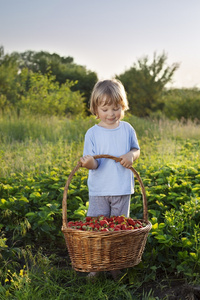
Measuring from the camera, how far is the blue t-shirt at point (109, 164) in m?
2.94

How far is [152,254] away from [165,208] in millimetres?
741

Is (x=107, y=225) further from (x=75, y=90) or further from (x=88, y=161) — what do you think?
(x=75, y=90)

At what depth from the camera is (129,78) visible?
24297 mm

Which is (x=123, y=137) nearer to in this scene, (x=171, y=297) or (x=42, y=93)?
(x=171, y=297)

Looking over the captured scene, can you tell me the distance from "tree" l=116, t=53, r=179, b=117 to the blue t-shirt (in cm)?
1984

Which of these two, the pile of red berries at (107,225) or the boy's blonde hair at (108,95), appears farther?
the boy's blonde hair at (108,95)

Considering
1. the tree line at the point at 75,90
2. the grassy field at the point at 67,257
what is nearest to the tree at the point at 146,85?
the tree line at the point at 75,90

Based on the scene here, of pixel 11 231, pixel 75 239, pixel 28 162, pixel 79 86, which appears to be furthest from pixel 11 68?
pixel 75 239

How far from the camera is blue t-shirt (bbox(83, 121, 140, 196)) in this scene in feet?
9.64

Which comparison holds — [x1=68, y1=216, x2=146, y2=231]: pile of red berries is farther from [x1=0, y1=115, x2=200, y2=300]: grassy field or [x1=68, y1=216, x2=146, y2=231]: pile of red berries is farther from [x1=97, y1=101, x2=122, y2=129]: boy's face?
[x1=97, y1=101, x2=122, y2=129]: boy's face

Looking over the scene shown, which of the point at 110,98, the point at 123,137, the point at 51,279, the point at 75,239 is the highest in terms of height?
the point at 110,98

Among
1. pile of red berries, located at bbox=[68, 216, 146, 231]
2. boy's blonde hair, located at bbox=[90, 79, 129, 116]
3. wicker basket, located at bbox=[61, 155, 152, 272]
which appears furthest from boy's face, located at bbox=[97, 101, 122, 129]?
wicker basket, located at bbox=[61, 155, 152, 272]

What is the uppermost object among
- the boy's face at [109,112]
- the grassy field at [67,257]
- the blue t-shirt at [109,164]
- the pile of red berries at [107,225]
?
the boy's face at [109,112]

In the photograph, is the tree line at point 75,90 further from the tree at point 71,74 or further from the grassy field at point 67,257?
the grassy field at point 67,257
